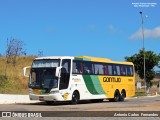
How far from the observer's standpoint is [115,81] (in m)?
39.0

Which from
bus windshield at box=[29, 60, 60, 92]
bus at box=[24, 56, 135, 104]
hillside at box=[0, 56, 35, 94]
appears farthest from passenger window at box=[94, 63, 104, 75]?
hillside at box=[0, 56, 35, 94]

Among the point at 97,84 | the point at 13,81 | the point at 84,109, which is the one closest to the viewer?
the point at 84,109

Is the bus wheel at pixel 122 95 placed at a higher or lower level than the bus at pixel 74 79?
lower

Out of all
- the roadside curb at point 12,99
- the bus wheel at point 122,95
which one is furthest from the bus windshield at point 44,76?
the bus wheel at point 122,95

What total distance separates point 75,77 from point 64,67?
142cm

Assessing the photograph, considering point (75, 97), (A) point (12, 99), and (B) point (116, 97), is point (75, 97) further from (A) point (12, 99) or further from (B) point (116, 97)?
(B) point (116, 97)

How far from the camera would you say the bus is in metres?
32.0

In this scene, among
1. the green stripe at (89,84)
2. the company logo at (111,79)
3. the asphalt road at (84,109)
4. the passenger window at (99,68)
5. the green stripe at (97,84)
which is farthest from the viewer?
the company logo at (111,79)

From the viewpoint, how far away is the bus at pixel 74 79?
32.0m

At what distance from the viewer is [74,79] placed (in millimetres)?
33344

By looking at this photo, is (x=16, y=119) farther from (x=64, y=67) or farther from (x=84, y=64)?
(x=84, y=64)

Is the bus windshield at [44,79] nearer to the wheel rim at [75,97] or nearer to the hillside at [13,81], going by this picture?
the wheel rim at [75,97]

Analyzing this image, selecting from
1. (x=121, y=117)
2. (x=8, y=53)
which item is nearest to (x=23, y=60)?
(x=8, y=53)

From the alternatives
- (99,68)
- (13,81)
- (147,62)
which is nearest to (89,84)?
(99,68)
